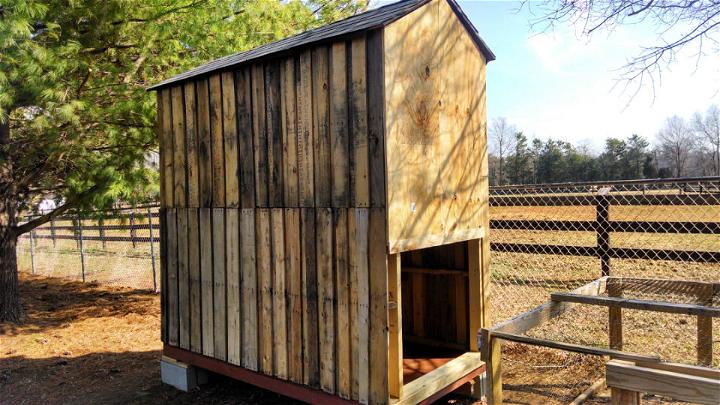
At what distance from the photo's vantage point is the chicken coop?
336 cm

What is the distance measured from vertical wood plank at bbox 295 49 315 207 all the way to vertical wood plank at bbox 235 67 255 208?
587 mm

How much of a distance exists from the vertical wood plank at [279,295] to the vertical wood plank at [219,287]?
2.27ft

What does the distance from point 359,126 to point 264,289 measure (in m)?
1.63

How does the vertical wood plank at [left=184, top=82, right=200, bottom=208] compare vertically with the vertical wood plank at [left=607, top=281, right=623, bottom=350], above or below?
above

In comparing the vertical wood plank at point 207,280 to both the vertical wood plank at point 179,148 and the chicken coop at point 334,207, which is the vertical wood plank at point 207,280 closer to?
the chicken coop at point 334,207

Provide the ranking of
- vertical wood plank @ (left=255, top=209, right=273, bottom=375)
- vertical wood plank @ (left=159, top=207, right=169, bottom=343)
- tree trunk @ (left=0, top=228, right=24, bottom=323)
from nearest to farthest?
vertical wood plank @ (left=255, top=209, right=273, bottom=375) < vertical wood plank @ (left=159, top=207, right=169, bottom=343) < tree trunk @ (left=0, top=228, right=24, bottom=323)

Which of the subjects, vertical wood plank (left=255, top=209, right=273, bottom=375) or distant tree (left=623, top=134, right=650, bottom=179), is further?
distant tree (left=623, top=134, right=650, bottom=179)

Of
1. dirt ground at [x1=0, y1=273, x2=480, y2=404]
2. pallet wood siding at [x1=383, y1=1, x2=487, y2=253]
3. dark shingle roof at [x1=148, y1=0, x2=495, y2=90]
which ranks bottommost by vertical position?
dirt ground at [x1=0, y1=273, x2=480, y2=404]

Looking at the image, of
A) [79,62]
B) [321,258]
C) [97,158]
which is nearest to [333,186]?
[321,258]

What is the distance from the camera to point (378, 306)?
129 inches

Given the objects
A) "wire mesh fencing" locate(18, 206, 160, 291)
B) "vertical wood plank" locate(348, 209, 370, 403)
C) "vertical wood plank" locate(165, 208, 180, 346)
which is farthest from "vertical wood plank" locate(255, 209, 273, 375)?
"wire mesh fencing" locate(18, 206, 160, 291)

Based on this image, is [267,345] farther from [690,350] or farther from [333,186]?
[690,350]

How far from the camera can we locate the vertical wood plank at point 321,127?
11.8 feet

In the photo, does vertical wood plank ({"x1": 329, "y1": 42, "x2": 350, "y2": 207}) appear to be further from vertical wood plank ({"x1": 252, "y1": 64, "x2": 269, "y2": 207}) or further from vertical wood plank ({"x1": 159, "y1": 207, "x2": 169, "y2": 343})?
vertical wood plank ({"x1": 159, "y1": 207, "x2": 169, "y2": 343})
